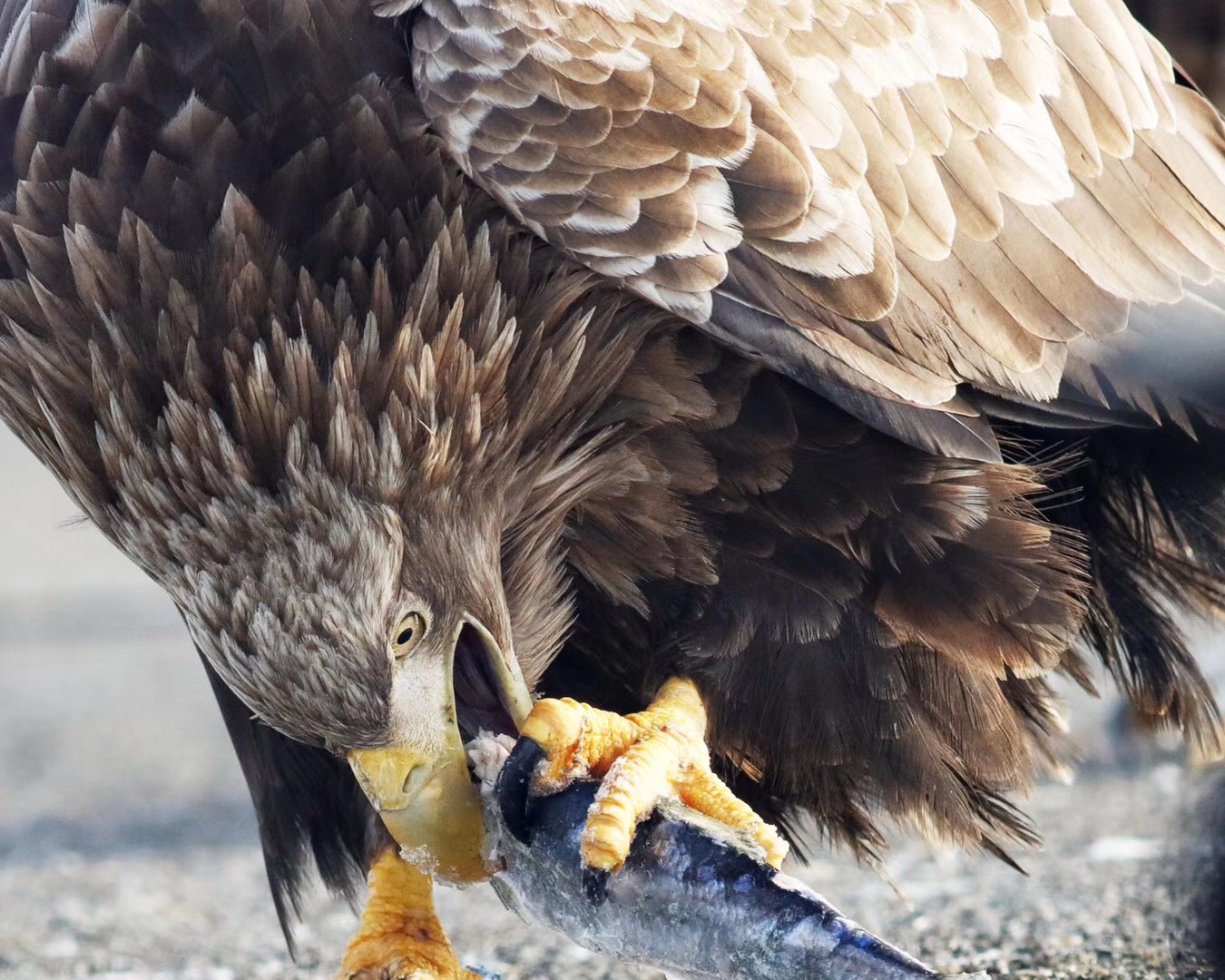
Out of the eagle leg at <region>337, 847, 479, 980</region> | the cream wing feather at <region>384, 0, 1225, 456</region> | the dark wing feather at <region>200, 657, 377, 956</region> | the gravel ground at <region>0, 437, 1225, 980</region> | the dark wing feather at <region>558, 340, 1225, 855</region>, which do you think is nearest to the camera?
the cream wing feather at <region>384, 0, 1225, 456</region>

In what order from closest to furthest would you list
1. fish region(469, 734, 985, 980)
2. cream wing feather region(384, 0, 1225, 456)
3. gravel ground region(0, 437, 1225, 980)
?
fish region(469, 734, 985, 980) < cream wing feather region(384, 0, 1225, 456) < gravel ground region(0, 437, 1225, 980)

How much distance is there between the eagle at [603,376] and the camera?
2711 millimetres

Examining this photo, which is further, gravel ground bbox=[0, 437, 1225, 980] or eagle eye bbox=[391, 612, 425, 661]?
gravel ground bbox=[0, 437, 1225, 980]

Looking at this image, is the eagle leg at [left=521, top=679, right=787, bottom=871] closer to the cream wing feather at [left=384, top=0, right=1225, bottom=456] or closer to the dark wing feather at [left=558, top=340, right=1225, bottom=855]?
the dark wing feather at [left=558, top=340, right=1225, bottom=855]

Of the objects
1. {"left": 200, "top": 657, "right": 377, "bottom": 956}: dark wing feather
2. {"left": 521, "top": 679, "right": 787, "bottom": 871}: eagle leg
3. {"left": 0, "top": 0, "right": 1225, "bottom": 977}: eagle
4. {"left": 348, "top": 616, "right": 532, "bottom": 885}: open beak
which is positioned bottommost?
{"left": 200, "top": 657, "right": 377, "bottom": 956}: dark wing feather

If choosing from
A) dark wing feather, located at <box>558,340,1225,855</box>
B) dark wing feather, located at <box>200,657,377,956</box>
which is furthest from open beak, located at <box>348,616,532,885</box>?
dark wing feather, located at <box>200,657,377,956</box>

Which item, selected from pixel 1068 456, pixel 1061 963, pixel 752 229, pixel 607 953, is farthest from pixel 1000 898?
pixel 752 229

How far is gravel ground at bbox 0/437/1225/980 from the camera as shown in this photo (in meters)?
3.81

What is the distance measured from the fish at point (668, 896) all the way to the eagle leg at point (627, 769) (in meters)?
0.02

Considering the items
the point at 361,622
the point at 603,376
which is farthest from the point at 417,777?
the point at 603,376

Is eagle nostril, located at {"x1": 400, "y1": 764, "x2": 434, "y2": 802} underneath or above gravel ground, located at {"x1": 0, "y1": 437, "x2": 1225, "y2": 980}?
above

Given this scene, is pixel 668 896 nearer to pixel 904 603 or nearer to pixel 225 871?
pixel 904 603

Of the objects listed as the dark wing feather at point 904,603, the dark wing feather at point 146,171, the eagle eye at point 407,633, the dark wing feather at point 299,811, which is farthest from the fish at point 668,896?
the dark wing feather at point 146,171

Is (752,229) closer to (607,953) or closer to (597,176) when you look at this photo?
(597,176)
